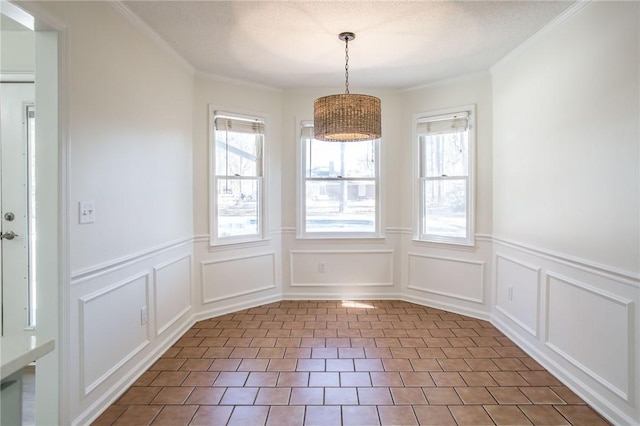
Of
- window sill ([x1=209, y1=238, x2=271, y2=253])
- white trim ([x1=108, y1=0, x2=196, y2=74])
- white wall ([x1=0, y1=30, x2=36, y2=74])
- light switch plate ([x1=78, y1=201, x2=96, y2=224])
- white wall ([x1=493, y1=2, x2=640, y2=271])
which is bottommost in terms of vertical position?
window sill ([x1=209, y1=238, x2=271, y2=253])

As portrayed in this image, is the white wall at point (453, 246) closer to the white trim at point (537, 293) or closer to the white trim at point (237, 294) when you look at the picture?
the white trim at point (537, 293)

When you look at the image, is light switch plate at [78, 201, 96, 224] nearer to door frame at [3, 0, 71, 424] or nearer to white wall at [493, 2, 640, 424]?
door frame at [3, 0, 71, 424]

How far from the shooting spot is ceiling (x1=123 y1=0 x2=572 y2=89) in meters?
2.37

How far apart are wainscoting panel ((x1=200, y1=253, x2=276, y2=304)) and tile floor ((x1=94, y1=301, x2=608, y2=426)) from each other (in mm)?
366

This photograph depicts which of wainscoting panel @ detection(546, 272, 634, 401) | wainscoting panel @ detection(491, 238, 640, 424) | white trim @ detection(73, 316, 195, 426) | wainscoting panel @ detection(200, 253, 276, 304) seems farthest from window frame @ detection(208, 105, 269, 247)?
wainscoting panel @ detection(546, 272, 634, 401)

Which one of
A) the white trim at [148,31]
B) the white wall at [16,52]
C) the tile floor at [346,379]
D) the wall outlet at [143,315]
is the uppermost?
the white trim at [148,31]

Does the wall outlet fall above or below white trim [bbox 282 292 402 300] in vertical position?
above

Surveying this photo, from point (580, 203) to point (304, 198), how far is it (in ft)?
8.85

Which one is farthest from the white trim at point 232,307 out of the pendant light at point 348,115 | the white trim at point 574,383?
the white trim at point 574,383

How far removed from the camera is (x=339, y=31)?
2.69 meters

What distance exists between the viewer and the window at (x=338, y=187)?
13.9 ft

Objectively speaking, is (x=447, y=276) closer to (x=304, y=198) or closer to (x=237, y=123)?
(x=304, y=198)

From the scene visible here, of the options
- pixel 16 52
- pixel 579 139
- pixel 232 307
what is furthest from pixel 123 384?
pixel 579 139

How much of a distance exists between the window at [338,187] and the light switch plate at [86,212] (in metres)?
2.43
